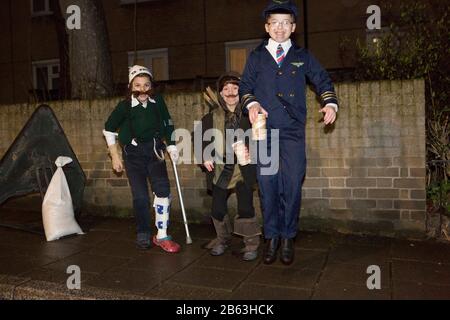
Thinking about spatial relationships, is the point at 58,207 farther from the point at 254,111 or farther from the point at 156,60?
the point at 156,60

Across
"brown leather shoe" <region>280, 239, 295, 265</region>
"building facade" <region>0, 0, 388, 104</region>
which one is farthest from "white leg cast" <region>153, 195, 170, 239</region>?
"building facade" <region>0, 0, 388, 104</region>

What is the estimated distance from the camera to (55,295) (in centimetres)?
354

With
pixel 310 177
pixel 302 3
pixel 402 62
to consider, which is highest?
pixel 302 3

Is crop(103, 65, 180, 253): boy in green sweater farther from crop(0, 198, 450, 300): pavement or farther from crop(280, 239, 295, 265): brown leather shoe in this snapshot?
crop(280, 239, 295, 265): brown leather shoe

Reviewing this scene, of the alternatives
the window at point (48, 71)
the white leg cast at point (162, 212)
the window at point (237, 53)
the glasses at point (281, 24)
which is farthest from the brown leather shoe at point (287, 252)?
the window at point (48, 71)

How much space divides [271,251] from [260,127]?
118 centimetres

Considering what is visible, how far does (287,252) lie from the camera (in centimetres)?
401

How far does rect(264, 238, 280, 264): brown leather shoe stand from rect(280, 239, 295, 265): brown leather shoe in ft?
0.21

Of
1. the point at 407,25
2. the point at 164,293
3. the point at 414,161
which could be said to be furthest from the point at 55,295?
the point at 407,25

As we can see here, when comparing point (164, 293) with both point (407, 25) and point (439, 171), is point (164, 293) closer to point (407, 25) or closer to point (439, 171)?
point (439, 171)

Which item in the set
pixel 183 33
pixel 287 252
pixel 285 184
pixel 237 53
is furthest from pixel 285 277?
pixel 183 33

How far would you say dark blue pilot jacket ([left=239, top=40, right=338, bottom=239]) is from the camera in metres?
3.92
